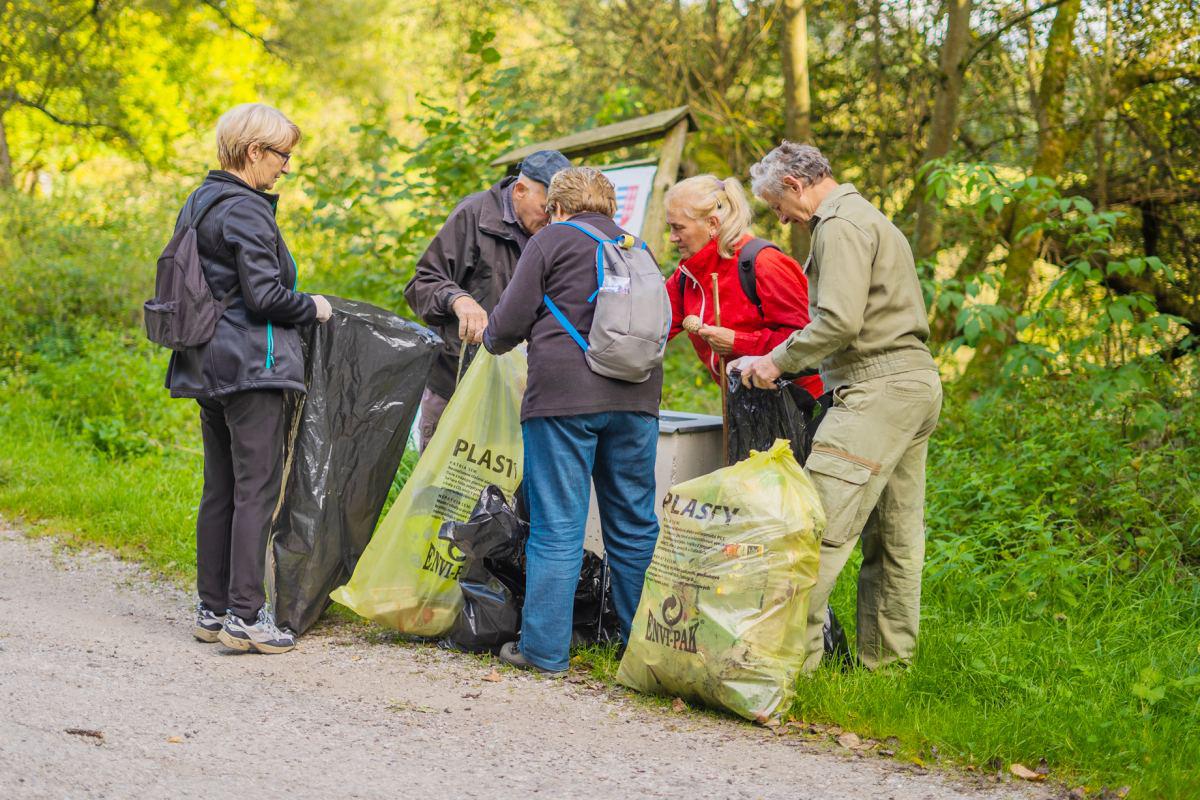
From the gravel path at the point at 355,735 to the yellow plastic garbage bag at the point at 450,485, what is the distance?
17 centimetres

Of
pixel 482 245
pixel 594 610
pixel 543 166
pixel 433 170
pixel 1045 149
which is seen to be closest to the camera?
pixel 594 610

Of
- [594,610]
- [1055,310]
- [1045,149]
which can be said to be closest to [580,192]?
[594,610]

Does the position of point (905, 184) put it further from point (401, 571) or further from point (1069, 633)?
point (401, 571)

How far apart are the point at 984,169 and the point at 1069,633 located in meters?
2.46

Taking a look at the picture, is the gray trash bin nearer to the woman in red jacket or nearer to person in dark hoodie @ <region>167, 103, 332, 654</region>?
the woman in red jacket

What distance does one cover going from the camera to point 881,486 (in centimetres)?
342

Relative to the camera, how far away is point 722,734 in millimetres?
3160

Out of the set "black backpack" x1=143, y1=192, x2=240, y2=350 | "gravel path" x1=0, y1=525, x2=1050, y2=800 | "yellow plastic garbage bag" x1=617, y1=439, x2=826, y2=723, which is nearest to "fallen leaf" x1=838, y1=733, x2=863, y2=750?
"gravel path" x1=0, y1=525, x2=1050, y2=800

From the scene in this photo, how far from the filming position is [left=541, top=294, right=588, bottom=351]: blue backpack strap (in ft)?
11.6

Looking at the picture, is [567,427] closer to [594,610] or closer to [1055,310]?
[594,610]

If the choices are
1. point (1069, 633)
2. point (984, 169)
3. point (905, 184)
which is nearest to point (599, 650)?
point (1069, 633)

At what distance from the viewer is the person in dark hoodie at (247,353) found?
11.7ft

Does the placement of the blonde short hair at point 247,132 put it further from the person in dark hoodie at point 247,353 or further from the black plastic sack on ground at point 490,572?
the black plastic sack on ground at point 490,572

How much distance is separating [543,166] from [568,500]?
1318mm
